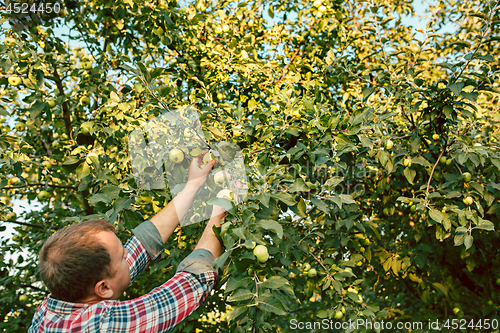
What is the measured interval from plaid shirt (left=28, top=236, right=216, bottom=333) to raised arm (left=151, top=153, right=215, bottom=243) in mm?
391

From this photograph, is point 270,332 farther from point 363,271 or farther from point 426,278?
point 363,271

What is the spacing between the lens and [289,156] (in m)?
1.68

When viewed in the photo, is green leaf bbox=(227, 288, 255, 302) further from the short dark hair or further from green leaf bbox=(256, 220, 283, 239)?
the short dark hair

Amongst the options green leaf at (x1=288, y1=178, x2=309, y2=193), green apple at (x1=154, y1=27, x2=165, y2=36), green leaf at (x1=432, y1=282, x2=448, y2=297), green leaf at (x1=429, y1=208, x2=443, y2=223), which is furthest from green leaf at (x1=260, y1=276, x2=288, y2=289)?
green apple at (x1=154, y1=27, x2=165, y2=36)

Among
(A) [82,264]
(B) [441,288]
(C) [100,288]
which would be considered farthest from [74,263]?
(B) [441,288]

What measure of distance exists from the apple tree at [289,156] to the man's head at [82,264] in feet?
0.73

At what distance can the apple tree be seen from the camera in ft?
5.20

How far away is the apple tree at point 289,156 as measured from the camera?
1585 millimetres

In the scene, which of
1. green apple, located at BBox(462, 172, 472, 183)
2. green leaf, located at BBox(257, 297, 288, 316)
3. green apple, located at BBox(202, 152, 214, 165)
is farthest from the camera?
green apple, located at BBox(462, 172, 472, 183)

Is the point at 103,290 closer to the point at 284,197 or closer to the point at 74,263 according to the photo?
the point at 74,263

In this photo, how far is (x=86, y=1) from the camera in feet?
10.5

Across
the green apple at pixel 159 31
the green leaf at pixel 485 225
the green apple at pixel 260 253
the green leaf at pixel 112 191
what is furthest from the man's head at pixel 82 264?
the green leaf at pixel 485 225

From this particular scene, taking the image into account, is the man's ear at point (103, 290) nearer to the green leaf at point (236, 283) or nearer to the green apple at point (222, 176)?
the green leaf at point (236, 283)

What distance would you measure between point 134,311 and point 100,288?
167 mm
